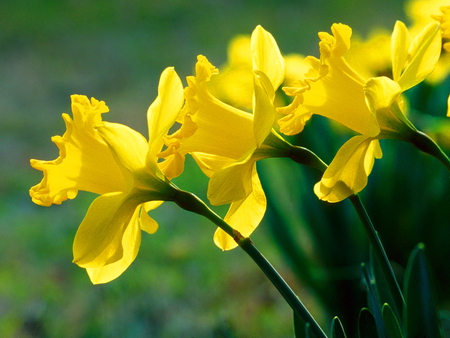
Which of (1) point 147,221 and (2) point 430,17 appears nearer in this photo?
(1) point 147,221

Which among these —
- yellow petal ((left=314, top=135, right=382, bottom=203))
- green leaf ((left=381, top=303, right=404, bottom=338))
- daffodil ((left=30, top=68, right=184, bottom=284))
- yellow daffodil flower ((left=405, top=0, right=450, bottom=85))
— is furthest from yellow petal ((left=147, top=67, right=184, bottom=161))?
yellow daffodil flower ((left=405, top=0, right=450, bottom=85))

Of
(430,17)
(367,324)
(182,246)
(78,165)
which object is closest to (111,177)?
(78,165)

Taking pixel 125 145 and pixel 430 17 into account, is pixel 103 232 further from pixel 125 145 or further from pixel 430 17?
pixel 430 17

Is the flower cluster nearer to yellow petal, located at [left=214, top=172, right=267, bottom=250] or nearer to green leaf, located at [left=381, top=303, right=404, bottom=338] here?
yellow petal, located at [left=214, top=172, right=267, bottom=250]

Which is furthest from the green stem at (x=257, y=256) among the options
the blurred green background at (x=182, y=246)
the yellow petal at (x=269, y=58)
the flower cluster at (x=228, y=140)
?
the blurred green background at (x=182, y=246)

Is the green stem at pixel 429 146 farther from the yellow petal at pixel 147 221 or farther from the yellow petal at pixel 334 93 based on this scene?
the yellow petal at pixel 147 221

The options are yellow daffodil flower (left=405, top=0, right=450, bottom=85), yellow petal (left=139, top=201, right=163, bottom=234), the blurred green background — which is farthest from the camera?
the blurred green background

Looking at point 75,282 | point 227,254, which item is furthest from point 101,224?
point 227,254
